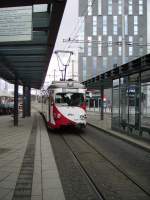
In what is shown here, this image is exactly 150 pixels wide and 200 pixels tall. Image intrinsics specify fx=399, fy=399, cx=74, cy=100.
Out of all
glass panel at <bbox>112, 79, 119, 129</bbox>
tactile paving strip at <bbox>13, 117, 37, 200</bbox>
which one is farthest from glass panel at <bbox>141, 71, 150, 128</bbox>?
tactile paving strip at <bbox>13, 117, 37, 200</bbox>

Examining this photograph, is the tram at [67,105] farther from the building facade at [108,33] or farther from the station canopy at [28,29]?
the building facade at [108,33]

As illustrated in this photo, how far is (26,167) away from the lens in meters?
10.2

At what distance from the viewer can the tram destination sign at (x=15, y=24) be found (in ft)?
30.4

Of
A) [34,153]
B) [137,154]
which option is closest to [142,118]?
[137,154]

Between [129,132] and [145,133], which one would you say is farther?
A: [129,132]

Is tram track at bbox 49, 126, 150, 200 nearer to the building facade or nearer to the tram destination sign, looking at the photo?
the tram destination sign

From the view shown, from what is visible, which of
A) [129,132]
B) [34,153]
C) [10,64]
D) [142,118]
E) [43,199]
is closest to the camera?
[43,199]

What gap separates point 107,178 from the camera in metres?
9.05

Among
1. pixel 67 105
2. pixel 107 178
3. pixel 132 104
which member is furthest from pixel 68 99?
pixel 107 178

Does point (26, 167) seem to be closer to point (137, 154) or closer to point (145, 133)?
point (137, 154)

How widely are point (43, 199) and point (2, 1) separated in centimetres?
355

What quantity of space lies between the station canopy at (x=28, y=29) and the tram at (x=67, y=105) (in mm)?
1882

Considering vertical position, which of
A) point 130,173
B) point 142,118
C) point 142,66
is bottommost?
point 130,173

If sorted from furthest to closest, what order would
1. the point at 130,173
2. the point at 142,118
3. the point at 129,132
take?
the point at 129,132, the point at 142,118, the point at 130,173
